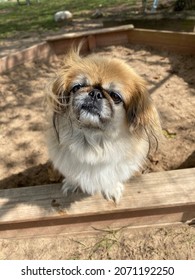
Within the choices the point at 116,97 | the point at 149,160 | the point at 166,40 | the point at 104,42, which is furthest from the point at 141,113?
the point at 104,42

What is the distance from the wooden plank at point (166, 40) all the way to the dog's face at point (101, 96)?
2604mm

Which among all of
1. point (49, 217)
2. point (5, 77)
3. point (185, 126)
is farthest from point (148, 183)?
point (5, 77)

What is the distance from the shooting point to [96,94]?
1579 mm

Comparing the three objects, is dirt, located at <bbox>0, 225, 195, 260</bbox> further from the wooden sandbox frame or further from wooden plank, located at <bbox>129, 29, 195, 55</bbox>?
wooden plank, located at <bbox>129, 29, 195, 55</bbox>

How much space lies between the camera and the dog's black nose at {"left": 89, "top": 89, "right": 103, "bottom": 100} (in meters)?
1.58

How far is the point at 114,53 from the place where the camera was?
441 cm

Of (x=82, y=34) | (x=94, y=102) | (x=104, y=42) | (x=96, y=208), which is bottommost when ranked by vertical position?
(x=96, y=208)

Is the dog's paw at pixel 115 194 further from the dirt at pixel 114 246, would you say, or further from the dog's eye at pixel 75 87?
the dog's eye at pixel 75 87

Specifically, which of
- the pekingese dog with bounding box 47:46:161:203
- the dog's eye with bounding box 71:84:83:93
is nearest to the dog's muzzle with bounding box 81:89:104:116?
the pekingese dog with bounding box 47:46:161:203

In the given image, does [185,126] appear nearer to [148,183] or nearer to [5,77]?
[148,183]

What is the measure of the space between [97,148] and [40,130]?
4.39 feet

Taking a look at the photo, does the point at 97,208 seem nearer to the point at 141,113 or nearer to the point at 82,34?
the point at 141,113

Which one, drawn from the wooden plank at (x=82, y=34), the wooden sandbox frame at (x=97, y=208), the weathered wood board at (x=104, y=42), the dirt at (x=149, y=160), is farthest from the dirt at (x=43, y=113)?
the wooden sandbox frame at (x=97, y=208)

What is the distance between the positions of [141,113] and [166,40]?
9.47 ft
